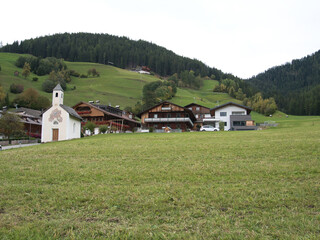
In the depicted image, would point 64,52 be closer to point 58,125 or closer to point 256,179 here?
point 58,125

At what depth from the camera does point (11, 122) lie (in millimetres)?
45656

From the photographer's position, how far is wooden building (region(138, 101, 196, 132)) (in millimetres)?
68625

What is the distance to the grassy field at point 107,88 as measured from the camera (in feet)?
360

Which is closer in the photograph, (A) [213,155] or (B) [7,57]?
(A) [213,155]

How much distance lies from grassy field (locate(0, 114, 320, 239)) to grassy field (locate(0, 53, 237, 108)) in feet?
298

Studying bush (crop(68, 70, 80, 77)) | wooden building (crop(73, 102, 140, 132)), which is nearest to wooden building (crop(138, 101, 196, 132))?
wooden building (crop(73, 102, 140, 132))

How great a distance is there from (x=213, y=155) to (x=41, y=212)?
37.0 ft

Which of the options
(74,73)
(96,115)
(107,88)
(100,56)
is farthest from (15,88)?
(100,56)

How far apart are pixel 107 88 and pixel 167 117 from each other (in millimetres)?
69108

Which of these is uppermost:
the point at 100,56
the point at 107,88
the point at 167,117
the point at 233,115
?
the point at 100,56

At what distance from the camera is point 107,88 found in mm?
131250

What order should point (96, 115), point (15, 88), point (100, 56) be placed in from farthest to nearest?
point (100, 56), point (15, 88), point (96, 115)

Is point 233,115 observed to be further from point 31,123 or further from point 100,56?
point 100,56

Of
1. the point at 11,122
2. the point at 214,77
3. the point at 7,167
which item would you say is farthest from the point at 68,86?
the point at 7,167
